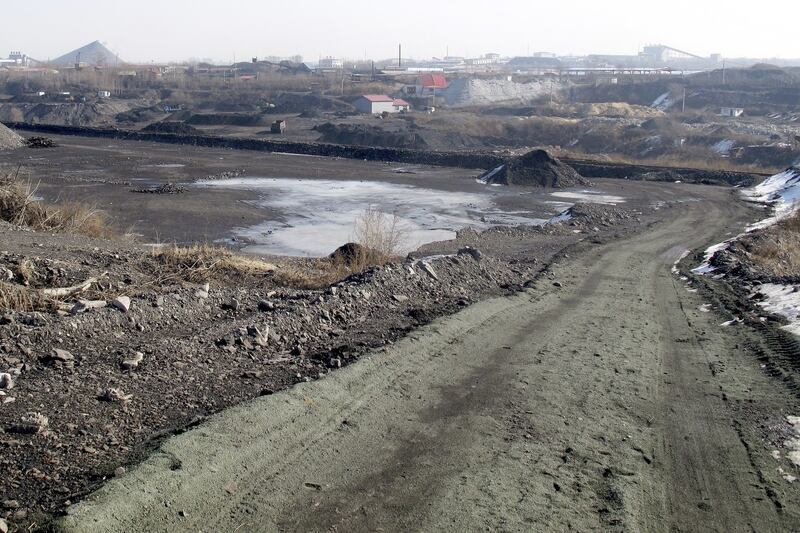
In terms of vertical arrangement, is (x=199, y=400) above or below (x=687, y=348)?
above

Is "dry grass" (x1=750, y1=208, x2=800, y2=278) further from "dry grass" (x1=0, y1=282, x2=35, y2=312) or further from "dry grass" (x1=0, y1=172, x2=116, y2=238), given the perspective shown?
"dry grass" (x1=0, y1=172, x2=116, y2=238)

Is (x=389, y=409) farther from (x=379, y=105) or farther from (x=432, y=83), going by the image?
(x=432, y=83)

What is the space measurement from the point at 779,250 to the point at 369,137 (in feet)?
169

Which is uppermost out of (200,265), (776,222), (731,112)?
(731,112)

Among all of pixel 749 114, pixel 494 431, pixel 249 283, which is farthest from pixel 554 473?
pixel 749 114

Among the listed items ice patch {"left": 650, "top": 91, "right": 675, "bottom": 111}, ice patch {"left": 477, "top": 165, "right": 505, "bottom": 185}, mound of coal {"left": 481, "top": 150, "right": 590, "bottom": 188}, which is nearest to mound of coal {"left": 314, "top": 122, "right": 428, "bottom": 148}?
ice patch {"left": 477, "top": 165, "right": 505, "bottom": 185}

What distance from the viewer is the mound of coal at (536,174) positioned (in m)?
46.3

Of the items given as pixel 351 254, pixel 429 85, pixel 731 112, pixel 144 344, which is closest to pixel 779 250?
pixel 351 254

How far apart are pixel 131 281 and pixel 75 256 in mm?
2225

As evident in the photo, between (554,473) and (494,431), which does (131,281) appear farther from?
(554,473)

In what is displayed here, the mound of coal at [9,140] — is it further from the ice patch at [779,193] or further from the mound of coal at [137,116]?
the ice patch at [779,193]

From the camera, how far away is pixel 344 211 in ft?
119

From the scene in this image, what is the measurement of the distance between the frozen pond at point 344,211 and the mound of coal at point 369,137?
78.5ft

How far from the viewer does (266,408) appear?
8469 millimetres
